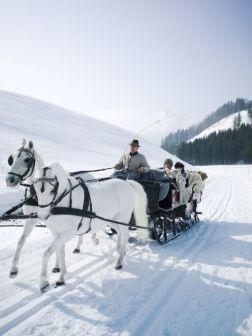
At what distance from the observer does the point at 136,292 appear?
15.8ft

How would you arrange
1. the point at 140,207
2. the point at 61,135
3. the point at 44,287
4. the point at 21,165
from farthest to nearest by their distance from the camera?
the point at 61,135
the point at 140,207
the point at 44,287
the point at 21,165

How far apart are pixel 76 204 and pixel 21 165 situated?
3.96 ft

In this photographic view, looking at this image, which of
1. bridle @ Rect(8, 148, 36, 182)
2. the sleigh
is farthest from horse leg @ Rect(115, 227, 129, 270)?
bridle @ Rect(8, 148, 36, 182)

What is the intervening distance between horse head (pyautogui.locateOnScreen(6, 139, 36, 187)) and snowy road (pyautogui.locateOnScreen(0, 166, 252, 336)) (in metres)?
1.82

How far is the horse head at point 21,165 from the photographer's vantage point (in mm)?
4371

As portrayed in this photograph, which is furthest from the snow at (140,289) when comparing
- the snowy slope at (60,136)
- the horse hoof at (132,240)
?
the snowy slope at (60,136)

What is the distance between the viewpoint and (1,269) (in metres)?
5.46

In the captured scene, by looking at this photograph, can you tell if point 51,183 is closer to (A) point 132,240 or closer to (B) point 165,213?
(A) point 132,240

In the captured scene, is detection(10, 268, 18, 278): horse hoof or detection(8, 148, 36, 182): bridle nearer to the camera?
detection(8, 148, 36, 182): bridle

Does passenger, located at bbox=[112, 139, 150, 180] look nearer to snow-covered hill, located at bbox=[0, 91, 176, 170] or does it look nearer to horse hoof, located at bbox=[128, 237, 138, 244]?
horse hoof, located at bbox=[128, 237, 138, 244]

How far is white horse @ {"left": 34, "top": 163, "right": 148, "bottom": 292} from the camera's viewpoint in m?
4.69

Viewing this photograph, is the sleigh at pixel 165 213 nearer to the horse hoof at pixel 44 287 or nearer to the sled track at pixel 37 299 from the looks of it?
the sled track at pixel 37 299

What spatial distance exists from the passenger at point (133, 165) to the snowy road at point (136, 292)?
1809 mm

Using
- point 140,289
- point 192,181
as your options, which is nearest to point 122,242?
point 140,289
